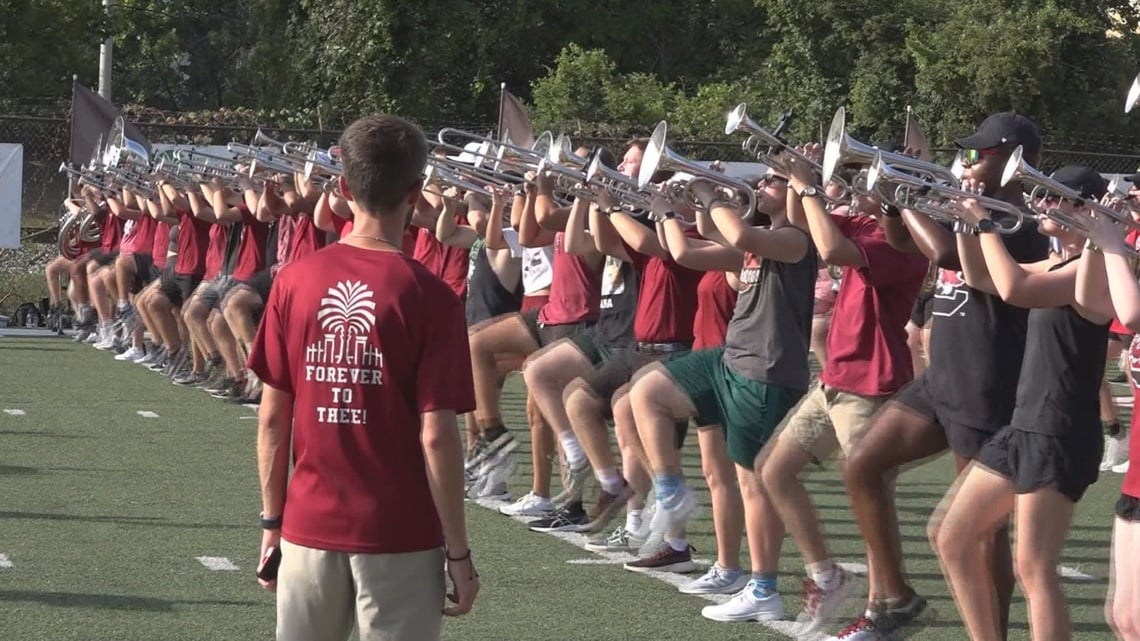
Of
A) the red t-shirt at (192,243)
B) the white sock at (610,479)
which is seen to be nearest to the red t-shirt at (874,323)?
the white sock at (610,479)

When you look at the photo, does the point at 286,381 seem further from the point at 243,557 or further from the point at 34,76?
the point at 34,76

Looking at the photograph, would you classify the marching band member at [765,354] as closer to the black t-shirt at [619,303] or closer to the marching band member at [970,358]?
the marching band member at [970,358]

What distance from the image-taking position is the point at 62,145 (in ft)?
72.0

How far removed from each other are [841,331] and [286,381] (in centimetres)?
292

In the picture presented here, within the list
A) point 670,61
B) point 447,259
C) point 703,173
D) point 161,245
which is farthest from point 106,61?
point 703,173

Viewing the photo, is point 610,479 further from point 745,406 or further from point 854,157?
point 854,157

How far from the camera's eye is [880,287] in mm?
6500

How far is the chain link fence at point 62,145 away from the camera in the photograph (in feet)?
70.8

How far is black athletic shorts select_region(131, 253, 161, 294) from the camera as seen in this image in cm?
1703

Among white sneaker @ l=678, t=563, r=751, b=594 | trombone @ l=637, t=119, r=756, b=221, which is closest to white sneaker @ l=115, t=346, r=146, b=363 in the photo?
trombone @ l=637, t=119, r=756, b=221

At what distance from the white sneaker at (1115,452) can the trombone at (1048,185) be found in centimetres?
551

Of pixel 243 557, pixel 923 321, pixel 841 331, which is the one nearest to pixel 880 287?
pixel 841 331

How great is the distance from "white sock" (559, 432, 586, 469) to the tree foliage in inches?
580

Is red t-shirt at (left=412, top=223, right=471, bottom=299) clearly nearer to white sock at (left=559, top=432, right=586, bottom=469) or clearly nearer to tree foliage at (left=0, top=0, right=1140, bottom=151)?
white sock at (left=559, top=432, right=586, bottom=469)
